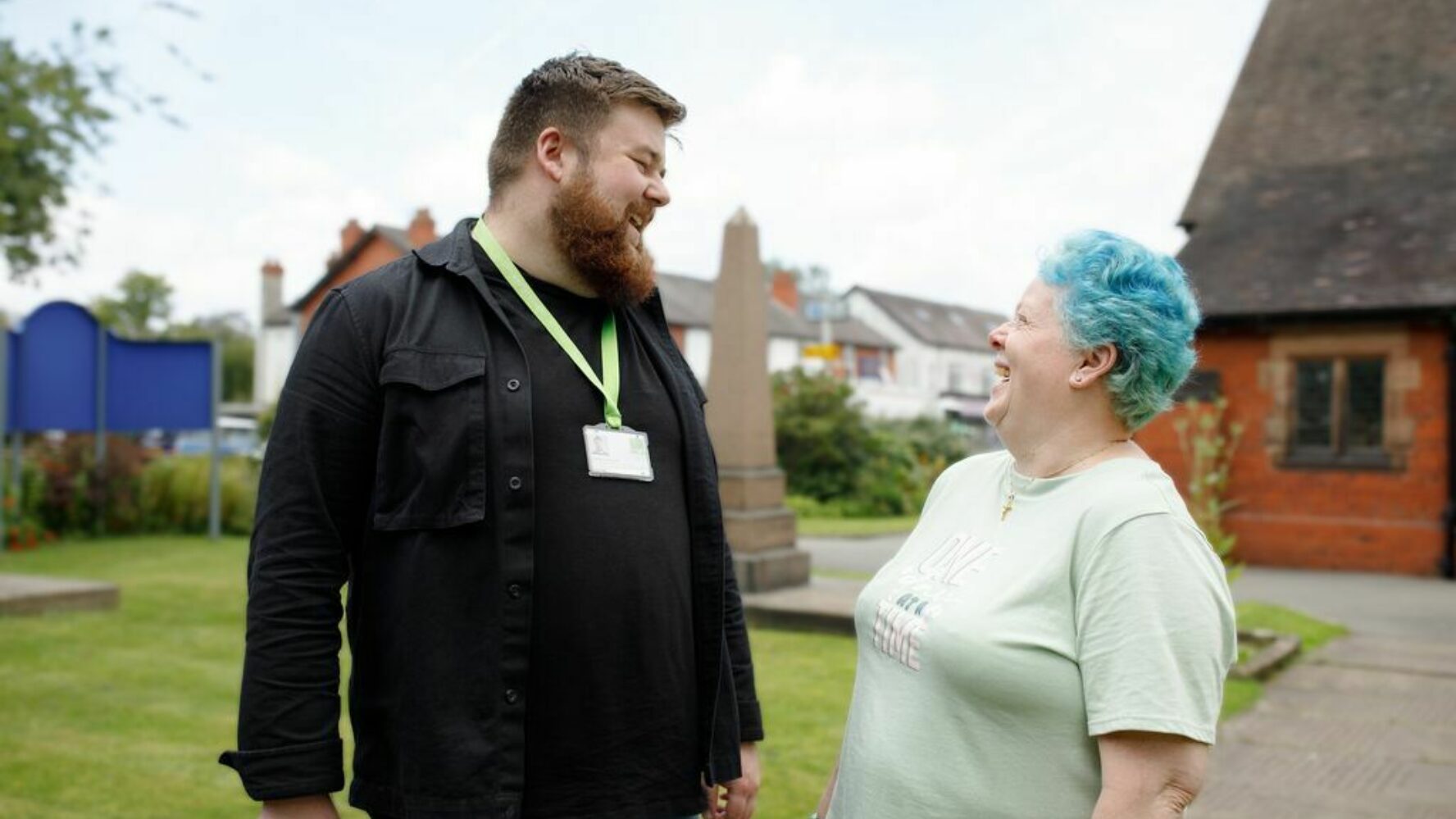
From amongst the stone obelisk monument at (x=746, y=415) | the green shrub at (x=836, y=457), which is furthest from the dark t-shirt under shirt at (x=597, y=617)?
the green shrub at (x=836, y=457)

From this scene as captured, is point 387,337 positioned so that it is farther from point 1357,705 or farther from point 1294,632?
point 1294,632

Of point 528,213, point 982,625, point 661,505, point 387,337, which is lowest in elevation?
point 982,625

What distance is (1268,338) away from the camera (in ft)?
56.7

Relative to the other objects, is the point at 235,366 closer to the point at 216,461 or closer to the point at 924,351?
the point at 924,351

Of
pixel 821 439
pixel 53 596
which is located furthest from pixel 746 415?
pixel 821 439

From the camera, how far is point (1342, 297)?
16.4 meters

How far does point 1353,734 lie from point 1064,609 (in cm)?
600

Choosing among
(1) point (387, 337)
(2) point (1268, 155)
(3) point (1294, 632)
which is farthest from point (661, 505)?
(2) point (1268, 155)

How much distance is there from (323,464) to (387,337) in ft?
0.85

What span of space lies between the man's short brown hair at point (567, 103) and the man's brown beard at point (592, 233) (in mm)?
98

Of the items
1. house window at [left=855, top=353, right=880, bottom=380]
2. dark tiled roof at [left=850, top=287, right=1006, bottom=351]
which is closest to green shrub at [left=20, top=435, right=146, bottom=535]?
house window at [left=855, top=353, right=880, bottom=380]

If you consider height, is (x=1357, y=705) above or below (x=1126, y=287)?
below

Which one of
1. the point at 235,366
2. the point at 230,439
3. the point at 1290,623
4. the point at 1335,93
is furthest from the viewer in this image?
the point at 235,366

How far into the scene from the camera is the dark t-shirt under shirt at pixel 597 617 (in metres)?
2.25
